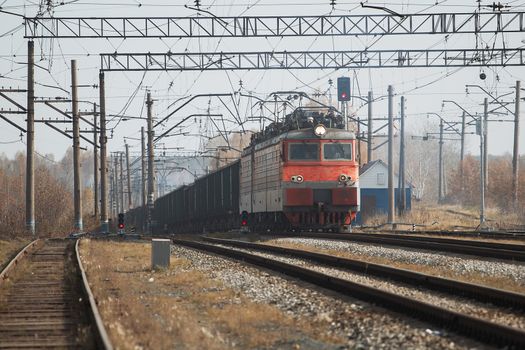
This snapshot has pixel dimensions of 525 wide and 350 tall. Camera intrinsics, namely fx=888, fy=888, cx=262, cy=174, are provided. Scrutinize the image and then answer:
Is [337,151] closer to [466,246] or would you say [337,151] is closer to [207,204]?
[466,246]

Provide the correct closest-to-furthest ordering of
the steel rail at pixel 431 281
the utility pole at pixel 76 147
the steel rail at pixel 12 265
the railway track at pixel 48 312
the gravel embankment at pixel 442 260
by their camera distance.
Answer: the railway track at pixel 48 312
the steel rail at pixel 431 281
the gravel embankment at pixel 442 260
the steel rail at pixel 12 265
the utility pole at pixel 76 147

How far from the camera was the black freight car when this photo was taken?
40.2 metres

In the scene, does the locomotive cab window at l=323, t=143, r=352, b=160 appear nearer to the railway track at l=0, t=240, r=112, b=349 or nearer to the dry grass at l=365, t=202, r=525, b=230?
the railway track at l=0, t=240, r=112, b=349

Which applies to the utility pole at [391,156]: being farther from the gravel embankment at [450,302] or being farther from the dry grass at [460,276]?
the gravel embankment at [450,302]

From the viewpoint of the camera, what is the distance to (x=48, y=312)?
11.3 m

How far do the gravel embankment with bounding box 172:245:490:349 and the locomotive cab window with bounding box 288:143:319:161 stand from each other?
13908 millimetres

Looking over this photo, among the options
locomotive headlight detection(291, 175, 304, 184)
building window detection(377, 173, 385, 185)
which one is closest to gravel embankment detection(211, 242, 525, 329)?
locomotive headlight detection(291, 175, 304, 184)

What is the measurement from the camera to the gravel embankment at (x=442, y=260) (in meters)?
15.2

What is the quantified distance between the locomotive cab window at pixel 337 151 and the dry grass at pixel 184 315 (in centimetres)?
1436

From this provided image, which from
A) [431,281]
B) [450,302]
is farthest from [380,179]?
[450,302]

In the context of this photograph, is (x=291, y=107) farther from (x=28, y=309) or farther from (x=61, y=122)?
(x=28, y=309)

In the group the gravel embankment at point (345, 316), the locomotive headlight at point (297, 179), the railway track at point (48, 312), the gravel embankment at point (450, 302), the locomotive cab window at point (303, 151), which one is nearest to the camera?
the gravel embankment at point (345, 316)

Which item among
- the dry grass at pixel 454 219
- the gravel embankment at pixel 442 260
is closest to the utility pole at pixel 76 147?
the dry grass at pixel 454 219

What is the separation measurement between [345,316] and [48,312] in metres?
3.81
